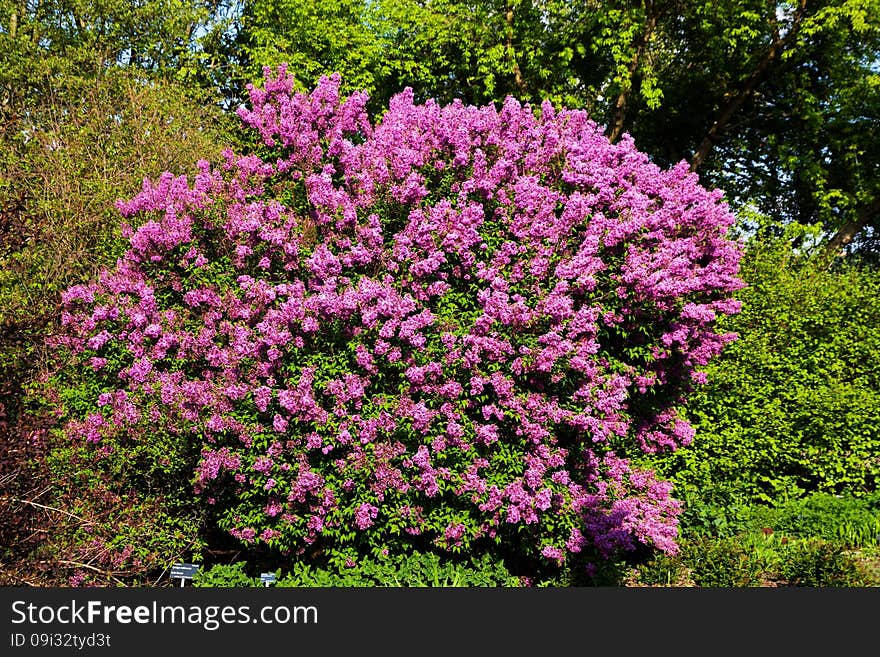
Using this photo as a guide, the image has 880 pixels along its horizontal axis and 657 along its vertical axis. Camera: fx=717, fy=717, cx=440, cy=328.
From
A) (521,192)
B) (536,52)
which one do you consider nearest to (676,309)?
(521,192)

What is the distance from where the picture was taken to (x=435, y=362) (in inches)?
231

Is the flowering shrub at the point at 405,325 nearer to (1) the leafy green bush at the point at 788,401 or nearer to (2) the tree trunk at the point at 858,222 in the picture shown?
(1) the leafy green bush at the point at 788,401

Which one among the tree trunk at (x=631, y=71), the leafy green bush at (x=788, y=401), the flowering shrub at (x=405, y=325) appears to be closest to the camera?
the flowering shrub at (x=405, y=325)

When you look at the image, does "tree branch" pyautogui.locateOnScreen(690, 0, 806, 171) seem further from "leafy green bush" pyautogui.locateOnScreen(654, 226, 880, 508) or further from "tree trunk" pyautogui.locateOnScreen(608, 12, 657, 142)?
"leafy green bush" pyautogui.locateOnScreen(654, 226, 880, 508)

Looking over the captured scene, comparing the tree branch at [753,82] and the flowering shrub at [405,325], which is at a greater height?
the tree branch at [753,82]

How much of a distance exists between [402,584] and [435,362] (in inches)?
70.3

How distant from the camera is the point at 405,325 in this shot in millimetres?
5840

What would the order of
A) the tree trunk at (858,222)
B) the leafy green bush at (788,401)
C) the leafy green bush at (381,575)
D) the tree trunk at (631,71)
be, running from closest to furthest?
the leafy green bush at (381,575), the leafy green bush at (788,401), the tree trunk at (631,71), the tree trunk at (858,222)

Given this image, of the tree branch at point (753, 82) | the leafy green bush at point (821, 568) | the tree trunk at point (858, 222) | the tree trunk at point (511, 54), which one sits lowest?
the leafy green bush at point (821, 568)

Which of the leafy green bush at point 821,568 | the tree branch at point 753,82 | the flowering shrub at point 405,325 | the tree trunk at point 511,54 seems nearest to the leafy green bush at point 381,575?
the flowering shrub at point 405,325

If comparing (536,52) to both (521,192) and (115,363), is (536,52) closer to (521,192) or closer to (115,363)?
(521,192)

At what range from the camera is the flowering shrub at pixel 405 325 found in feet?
19.4

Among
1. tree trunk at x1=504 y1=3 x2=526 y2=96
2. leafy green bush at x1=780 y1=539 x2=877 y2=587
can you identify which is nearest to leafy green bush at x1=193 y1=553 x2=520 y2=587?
leafy green bush at x1=780 y1=539 x2=877 y2=587

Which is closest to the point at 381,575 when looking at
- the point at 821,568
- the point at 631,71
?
the point at 821,568
